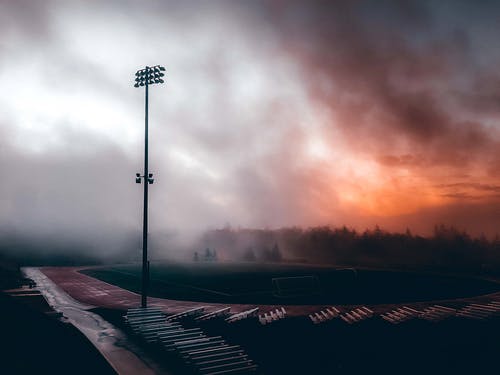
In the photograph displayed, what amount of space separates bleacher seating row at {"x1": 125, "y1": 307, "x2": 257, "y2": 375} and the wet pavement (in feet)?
3.10

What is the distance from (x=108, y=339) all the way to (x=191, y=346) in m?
4.58

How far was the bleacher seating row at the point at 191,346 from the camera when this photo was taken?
1281 centimetres

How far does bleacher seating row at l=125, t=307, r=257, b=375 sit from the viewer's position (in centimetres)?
1281

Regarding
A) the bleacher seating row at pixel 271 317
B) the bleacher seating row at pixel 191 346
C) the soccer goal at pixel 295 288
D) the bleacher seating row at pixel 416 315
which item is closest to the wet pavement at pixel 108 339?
the bleacher seating row at pixel 191 346

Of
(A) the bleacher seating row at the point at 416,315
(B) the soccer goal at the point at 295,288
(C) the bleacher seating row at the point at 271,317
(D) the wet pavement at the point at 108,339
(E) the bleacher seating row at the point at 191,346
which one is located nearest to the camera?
(E) the bleacher seating row at the point at 191,346

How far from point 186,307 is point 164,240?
2623 inches

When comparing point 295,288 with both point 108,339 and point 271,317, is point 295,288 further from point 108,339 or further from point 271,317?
point 108,339

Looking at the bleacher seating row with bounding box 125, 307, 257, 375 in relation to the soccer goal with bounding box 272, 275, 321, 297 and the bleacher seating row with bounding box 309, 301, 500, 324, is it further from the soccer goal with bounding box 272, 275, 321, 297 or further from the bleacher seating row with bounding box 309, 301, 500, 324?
the soccer goal with bounding box 272, 275, 321, 297

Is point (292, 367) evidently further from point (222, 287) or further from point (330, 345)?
point (222, 287)

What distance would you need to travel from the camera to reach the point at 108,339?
55.5ft

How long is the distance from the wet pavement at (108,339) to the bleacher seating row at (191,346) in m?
0.94

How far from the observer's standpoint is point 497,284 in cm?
3891

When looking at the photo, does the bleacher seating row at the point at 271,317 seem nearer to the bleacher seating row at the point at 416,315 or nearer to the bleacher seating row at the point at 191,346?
the bleacher seating row at the point at 416,315

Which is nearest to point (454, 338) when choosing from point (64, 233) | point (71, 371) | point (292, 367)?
point (292, 367)
